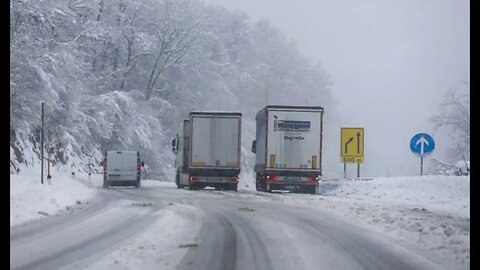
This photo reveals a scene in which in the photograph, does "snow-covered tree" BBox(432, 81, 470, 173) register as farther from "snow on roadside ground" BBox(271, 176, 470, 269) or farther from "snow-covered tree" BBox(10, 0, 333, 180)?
"snow-covered tree" BBox(10, 0, 333, 180)

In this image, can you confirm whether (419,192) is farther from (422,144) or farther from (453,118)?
(453,118)

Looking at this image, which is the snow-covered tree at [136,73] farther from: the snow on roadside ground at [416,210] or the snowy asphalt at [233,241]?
the snowy asphalt at [233,241]

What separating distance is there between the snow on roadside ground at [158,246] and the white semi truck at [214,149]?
15.7m

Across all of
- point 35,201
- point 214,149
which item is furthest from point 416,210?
point 214,149

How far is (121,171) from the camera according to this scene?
126 feet

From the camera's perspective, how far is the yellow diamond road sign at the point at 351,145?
98.7ft

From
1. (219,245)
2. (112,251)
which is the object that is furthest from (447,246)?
(112,251)

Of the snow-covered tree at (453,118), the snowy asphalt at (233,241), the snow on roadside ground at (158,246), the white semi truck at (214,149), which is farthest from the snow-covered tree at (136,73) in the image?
the snow-covered tree at (453,118)

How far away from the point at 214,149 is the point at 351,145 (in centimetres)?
654

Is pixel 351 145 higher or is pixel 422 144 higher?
pixel 351 145

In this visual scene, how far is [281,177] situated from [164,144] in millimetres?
22442

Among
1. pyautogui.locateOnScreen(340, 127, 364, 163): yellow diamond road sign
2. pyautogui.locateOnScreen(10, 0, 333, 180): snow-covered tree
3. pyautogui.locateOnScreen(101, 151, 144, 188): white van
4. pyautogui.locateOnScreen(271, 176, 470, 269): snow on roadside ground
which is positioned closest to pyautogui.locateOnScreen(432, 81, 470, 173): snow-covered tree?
pyautogui.locateOnScreen(340, 127, 364, 163): yellow diamond road sign

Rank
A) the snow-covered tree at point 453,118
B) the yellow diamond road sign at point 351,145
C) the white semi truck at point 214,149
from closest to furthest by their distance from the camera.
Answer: the yellow diamond road sign at point 351,145 < the snow-covered tree at point 453,118 < the white semi truck at point 214,149

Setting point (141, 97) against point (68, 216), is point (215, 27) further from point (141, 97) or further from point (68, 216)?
point (68, 216)
